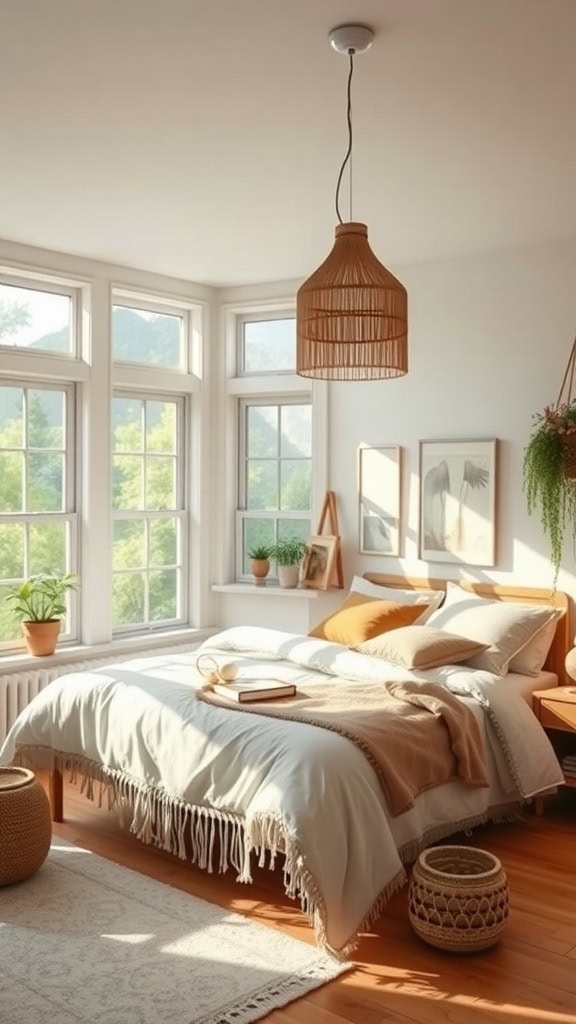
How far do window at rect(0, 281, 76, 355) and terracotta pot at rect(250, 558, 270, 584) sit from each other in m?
1.72

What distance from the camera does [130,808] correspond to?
410 cm

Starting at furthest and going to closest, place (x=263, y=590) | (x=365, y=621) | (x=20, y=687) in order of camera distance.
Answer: (x=263, y=590), (x=20, y=687), (x=365, y=621)

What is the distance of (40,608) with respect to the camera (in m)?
5.51

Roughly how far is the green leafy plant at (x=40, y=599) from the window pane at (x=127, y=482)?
2.37ft

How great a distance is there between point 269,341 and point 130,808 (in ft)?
11.0

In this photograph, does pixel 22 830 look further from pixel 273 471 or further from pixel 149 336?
pixel 149 336

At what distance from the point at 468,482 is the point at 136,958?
3.14 m

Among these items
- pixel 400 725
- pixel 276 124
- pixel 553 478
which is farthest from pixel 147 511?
pixel 276 124

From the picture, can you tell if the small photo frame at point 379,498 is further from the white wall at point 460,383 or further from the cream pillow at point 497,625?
the cream pillow at point 497,625

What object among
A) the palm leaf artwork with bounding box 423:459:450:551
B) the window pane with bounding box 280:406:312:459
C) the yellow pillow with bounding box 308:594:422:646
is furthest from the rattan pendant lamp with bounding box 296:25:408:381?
the window pane with bounding box 280:406:312:459

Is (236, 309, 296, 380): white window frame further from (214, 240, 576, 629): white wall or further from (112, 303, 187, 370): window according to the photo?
(214, 240, 576, 629): white wall

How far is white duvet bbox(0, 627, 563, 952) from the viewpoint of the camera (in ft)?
10.8

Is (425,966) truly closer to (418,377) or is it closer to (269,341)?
(418,377)

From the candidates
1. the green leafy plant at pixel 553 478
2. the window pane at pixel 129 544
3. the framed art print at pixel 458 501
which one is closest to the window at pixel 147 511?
the window pane at pixel 129 544
